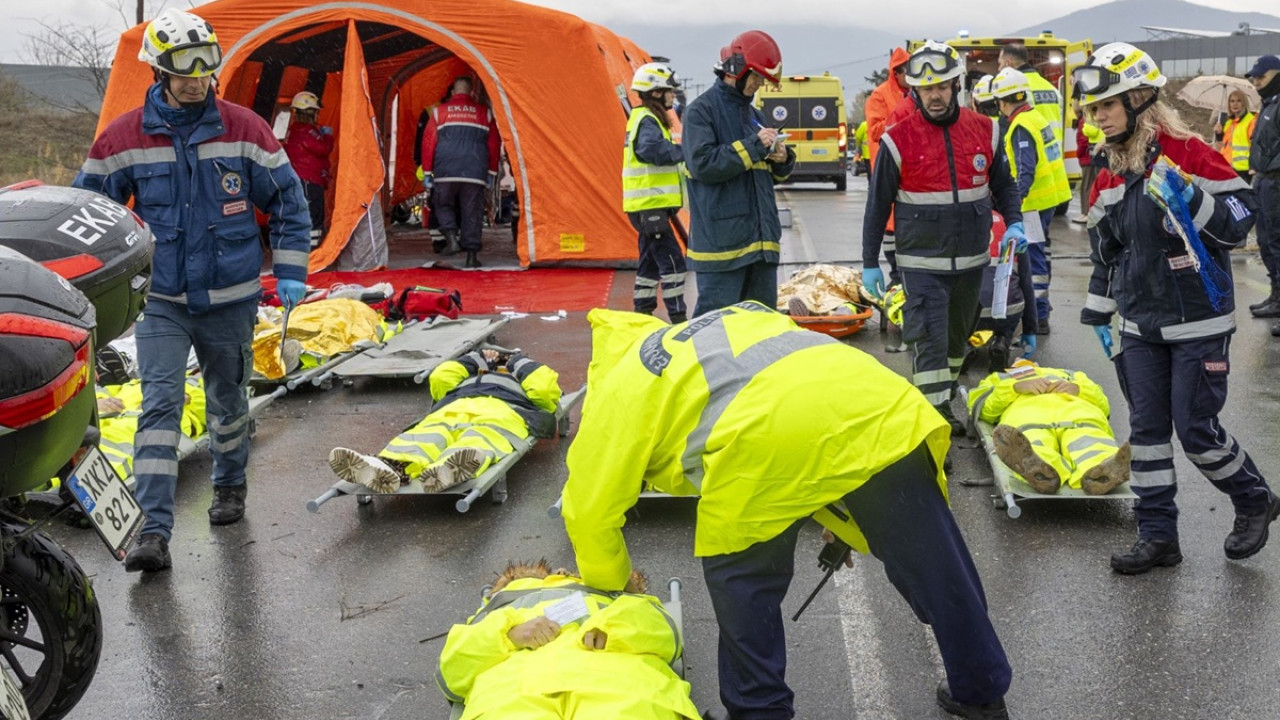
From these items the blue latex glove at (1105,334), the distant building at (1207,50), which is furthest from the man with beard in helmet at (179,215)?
the distant building at (1207,50)

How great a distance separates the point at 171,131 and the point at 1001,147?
4053mm

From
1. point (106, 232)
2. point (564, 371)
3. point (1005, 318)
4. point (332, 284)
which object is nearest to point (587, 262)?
point (332, 284)

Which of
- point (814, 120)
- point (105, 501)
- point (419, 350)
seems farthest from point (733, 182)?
point (814, 120)

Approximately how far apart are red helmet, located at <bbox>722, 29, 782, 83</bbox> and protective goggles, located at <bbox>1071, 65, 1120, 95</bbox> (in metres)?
2.02

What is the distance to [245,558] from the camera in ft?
17.6

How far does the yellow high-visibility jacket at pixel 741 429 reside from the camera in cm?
311

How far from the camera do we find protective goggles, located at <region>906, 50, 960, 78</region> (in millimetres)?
5848

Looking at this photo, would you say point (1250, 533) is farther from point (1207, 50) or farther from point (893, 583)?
point (1207, 50)

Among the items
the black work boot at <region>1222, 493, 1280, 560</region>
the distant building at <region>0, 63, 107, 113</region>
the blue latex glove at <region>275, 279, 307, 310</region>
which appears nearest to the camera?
the black work boot at <region>1222, 493, 1280, 560</region>

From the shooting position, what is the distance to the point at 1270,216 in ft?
32.6

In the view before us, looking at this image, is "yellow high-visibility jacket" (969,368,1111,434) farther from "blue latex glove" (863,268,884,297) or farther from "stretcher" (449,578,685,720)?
"stretcher" (449,578,685,720)

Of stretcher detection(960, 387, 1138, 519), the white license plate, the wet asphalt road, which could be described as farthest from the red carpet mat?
the white license plate

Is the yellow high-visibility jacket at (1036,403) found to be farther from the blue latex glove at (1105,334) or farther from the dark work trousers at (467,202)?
the dark work trousers at (467,202)

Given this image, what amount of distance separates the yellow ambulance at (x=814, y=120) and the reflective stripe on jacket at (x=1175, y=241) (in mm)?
21413
